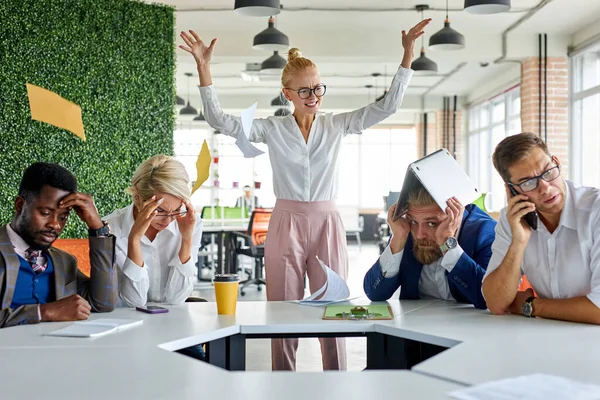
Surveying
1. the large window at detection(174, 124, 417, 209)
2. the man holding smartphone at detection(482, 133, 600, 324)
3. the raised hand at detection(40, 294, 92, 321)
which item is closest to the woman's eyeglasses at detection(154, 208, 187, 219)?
the raised hand at detection(40, 294, 92, 321)

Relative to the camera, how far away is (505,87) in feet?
39.5

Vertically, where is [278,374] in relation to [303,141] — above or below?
below

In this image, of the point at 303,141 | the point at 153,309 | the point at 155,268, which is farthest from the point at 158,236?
the point at 303,141

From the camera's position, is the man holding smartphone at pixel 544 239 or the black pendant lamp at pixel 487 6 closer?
the man holding smartphone at pixel 544 239

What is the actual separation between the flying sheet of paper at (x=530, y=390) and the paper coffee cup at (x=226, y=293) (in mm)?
952

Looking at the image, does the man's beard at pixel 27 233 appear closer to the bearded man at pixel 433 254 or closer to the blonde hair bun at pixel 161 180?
the blonde hair bun at pixel 161 180

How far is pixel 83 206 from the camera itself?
2.09 metres

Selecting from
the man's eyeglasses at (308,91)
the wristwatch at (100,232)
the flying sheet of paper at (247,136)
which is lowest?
the wristwatch at (100,232)

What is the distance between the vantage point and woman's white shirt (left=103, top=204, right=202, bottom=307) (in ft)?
7.39

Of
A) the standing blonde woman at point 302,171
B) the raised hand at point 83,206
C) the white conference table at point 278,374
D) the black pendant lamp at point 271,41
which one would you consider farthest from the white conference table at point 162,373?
the black pendant lamp at point 271,41

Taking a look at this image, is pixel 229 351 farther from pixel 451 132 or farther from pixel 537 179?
pixel 451 132

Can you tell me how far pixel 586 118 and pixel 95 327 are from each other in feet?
28.4

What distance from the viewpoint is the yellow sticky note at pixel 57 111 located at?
233cm

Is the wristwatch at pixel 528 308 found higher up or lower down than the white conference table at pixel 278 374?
higher up
